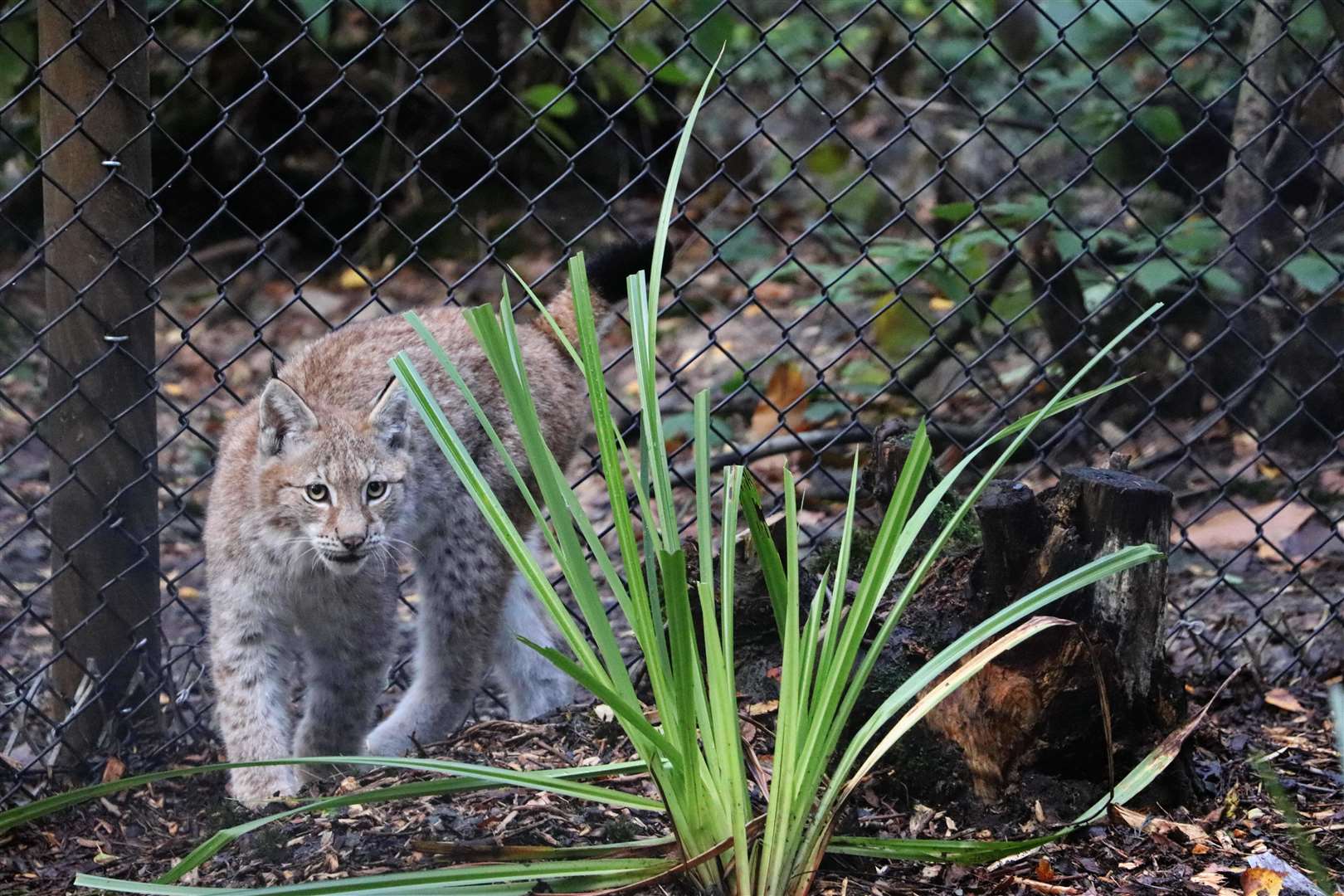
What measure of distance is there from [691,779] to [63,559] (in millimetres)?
1970

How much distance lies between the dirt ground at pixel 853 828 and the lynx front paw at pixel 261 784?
0.15 metres

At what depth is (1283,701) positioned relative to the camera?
3.64 metres

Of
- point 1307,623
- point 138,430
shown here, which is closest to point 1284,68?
point 1307,623

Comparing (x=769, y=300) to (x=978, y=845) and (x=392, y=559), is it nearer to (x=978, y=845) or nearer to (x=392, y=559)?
(x=392, y=559)

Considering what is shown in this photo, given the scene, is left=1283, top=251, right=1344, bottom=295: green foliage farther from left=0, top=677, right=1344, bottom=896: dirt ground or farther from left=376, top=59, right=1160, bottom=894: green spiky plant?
left=376, top=59, right=1160, bottom=894: green spiky plant

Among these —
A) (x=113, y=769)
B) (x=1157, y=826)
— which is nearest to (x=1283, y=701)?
(x=1157, y=826)

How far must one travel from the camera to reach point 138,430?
336cm

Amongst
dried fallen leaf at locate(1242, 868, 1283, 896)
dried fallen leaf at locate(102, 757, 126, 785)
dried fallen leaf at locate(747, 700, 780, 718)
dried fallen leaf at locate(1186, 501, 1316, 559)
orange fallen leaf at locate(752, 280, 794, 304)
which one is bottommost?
dried fallen leaf at locate(1242, 868, 1283, 896)

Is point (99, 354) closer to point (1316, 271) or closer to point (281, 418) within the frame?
point (281, 418)

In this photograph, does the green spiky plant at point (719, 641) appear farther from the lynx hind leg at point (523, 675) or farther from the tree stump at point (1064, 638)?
the lynx hind leg at point (523, 675)

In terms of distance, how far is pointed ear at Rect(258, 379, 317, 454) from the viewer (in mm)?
3475

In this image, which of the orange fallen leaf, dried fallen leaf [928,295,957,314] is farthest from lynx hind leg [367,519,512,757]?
the orange fallen leaf

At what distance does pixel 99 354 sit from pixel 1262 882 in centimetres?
280

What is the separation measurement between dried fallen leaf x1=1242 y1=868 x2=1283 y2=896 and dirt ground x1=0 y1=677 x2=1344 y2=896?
0.04ft
